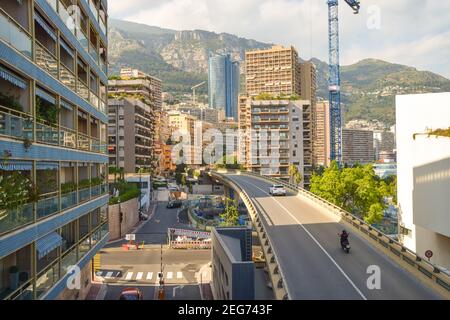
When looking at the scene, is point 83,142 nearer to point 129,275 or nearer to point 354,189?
point 129,275

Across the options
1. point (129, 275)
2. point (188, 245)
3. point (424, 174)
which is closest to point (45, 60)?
point (129, 275)

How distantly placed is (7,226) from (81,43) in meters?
13.3

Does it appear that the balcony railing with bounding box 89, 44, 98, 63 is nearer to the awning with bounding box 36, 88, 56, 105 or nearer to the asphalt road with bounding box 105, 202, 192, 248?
the awning with bounding box 36, 88, 56, 105

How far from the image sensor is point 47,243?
16.8 meters

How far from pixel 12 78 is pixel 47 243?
6460 mm

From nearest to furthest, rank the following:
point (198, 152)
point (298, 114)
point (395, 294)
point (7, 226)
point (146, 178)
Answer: point (7, 226)
point (395, 294)
point (146, 178)
point (298, 114)
point (198, 152)

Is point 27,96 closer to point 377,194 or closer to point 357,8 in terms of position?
point 377,194

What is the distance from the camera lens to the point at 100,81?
2944 cm

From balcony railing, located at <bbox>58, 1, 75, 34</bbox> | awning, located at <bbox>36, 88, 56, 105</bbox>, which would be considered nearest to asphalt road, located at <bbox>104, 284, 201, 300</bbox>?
awning, located at <bbox>36, 88, 56, 105</bbox>

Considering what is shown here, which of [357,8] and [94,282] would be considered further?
[357,8]

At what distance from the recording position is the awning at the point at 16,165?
13.2 meters

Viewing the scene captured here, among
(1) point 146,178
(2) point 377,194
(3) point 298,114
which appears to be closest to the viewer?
(2) point 377,194

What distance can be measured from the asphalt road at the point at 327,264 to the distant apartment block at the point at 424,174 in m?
6.72

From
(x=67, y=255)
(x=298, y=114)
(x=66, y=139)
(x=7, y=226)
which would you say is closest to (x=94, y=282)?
(x=67, y=255)
